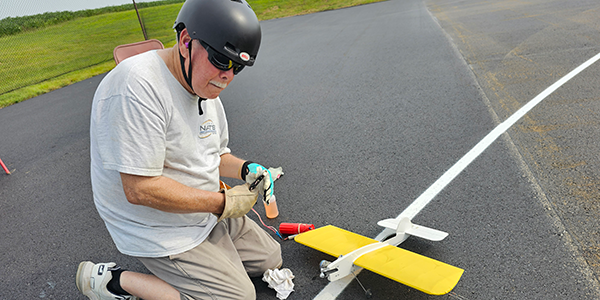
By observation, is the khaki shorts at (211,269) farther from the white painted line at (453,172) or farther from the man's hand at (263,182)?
the white painted line at (453,172)

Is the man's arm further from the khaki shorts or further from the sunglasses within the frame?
the sunglasses

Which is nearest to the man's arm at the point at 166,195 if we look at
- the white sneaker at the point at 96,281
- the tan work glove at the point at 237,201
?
the tan work glove at the point at 237,201

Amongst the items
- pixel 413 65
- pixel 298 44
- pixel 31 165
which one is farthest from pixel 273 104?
pixel 298 44

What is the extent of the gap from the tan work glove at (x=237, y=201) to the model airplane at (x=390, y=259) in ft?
2.25

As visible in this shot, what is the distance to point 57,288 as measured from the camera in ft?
10.3

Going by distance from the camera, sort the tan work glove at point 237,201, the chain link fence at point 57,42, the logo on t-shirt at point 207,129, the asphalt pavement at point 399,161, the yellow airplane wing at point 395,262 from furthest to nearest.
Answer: the chain link fence at point 57,42 < the asphalt pavement at point 399,161 < the logo on t-shirt at point 207,129 < the tan work glove at point 237,201 < the yellow airplane wing at point 395,262

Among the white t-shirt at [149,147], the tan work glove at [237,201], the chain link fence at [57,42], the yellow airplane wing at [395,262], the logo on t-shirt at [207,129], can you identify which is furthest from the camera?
the chain link fence at [57,42]

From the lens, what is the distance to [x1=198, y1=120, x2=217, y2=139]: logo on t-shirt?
8.31 ft

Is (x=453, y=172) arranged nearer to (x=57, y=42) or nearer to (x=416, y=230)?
(x=416, y=230)

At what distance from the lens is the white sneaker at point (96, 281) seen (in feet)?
8.63

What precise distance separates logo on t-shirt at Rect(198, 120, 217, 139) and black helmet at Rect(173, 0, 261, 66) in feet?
1.82

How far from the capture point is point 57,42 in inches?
667

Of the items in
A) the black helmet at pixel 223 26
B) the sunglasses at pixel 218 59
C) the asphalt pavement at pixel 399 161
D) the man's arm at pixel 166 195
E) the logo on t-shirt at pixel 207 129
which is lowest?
the asphalt pavement at pixel 399 161

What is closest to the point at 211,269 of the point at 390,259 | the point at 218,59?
the point at 390,259
